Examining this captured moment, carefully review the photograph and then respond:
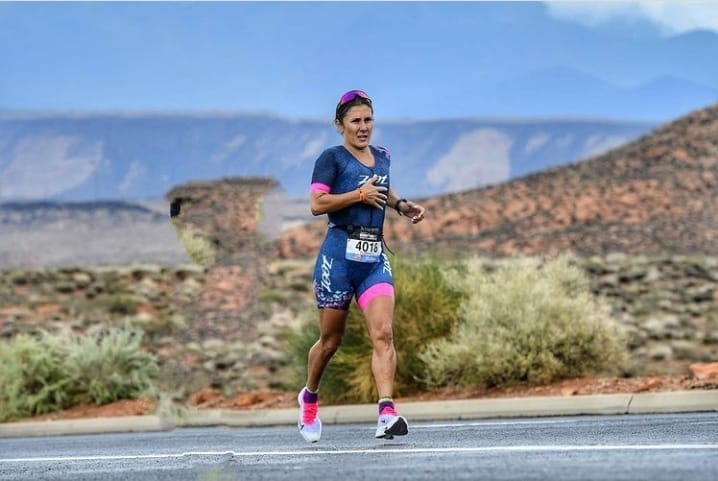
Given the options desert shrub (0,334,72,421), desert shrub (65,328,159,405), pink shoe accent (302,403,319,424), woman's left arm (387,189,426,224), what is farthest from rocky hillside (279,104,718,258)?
woman's left arm (387,189,426,224)

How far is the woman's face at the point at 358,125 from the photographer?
10023 mm

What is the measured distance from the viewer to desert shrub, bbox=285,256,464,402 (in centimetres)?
1688

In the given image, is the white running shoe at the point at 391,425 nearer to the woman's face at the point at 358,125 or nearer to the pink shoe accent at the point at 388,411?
the pink shoe accent at the point at 388,411

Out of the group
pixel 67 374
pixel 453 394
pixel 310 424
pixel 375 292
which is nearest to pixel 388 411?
pixel 375 292

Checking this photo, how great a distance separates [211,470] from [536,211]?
39871 mm

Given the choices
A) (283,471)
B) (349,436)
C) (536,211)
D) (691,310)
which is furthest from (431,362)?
(536,211)

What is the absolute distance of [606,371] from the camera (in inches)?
685

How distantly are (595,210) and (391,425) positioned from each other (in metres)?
37.8

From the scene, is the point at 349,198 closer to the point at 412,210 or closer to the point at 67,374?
the point at 412,210

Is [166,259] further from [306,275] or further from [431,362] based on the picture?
[431,362]

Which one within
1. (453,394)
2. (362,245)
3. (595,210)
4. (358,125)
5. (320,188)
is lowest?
(453,394)

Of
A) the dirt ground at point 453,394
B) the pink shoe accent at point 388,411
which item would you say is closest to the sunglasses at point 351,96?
the pink shoe accent at point 388,411

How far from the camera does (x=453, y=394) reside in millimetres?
16703

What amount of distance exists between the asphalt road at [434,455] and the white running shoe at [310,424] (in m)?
0.08
